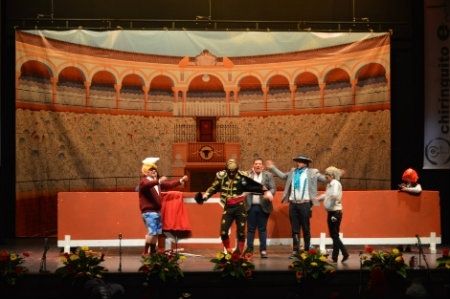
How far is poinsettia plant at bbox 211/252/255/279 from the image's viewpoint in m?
9.73

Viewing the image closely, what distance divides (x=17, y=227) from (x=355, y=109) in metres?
6.45

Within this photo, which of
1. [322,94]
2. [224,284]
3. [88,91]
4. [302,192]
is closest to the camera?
[224,284]

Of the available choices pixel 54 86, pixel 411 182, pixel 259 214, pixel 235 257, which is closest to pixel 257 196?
pixel 259 214

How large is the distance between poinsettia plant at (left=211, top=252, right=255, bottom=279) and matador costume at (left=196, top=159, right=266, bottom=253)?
1428 millimetres

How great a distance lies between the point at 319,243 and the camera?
12.4 meters

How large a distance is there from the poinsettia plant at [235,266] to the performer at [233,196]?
1428mm

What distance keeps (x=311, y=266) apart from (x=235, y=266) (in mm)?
949

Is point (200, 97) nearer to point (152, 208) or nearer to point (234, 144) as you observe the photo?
point (234, 144)

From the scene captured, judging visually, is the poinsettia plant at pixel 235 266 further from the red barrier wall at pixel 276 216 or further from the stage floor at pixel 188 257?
the red barrier wall at pixel 276 216

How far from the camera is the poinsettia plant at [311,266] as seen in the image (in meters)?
9.55

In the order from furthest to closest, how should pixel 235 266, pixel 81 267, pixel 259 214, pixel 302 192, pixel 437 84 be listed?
1. pixel 437 84
2. pixel 259 214
3. pixel 302 192
4. pixel 235 266
5. pixel 81 267

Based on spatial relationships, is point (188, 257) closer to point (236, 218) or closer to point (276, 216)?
point (236, 218)

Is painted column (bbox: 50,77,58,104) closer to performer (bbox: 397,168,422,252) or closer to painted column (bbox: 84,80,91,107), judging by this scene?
painted column (bbox: 84,80,91,107)

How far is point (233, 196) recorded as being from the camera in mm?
11367
